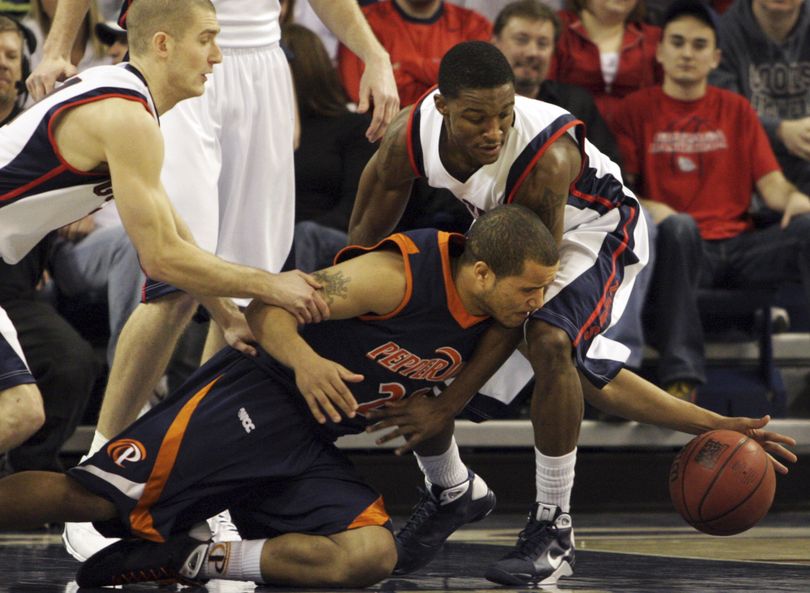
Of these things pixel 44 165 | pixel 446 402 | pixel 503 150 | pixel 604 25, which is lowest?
pixel 446 402

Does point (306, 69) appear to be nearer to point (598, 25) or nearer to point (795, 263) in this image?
point (598, 25)

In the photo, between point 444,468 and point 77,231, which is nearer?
point 444,468

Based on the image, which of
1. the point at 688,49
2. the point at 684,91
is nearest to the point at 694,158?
the point at 684,91

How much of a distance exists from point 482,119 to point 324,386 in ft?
2.71

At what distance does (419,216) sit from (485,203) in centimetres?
203

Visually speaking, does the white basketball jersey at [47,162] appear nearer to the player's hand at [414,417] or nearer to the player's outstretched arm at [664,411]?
the player's hand at [414,417]

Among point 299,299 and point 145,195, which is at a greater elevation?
point 145,195

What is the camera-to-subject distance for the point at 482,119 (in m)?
3.69

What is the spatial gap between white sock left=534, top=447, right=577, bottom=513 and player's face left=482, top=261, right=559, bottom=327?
51 cm

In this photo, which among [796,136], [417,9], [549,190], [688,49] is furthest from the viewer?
[796,136]

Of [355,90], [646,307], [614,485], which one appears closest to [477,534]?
[614,485]

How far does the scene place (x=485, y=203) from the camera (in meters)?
3.95

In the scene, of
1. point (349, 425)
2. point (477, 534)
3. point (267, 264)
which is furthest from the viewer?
point (477, 534)

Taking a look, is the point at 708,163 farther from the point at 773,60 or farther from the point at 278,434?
the point at 278,434
